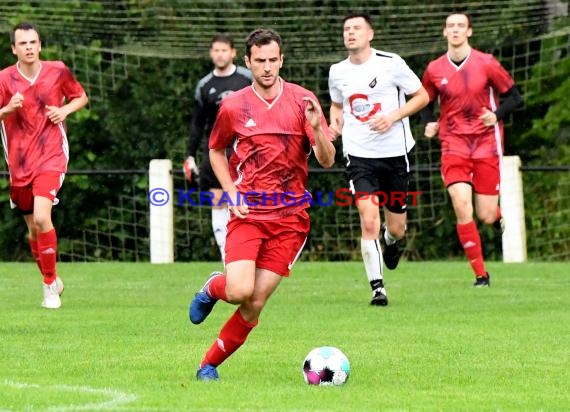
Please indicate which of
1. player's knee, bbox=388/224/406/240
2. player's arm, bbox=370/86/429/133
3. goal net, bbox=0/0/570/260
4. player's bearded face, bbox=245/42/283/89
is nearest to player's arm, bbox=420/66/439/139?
player's knee, bbox=388/224/406/240

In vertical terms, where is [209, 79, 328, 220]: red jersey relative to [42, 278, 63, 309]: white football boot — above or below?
above

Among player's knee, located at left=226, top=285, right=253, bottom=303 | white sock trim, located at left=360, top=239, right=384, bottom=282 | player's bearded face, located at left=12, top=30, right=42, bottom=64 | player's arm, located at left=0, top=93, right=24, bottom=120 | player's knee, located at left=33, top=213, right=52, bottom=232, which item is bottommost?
white sock trim, located at left=360, top=239, right=384, bottom=282

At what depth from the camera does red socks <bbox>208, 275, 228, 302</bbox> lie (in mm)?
7352

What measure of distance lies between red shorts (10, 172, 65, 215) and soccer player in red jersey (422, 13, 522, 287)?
3.50m

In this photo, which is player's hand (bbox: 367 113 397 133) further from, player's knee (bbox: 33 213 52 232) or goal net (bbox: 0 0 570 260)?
goal net (bbox: 0 0 570 260)

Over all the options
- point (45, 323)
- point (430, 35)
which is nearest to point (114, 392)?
point (45, 323)

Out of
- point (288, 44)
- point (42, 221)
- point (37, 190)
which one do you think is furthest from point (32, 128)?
point (288, 44)

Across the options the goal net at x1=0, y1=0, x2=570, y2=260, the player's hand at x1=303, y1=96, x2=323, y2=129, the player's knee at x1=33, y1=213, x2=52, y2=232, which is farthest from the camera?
the goal net at x1=0, y1=0, x2=570, y2=260

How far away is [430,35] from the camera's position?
18.4 metres

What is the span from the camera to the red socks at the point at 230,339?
7270mm

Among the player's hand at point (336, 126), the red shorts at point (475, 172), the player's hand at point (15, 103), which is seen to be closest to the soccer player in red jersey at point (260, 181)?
the player's hand at point (15, 103)

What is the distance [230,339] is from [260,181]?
0.88 meters

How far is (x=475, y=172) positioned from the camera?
1311 cm

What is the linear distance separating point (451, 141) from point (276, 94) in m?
5.60
